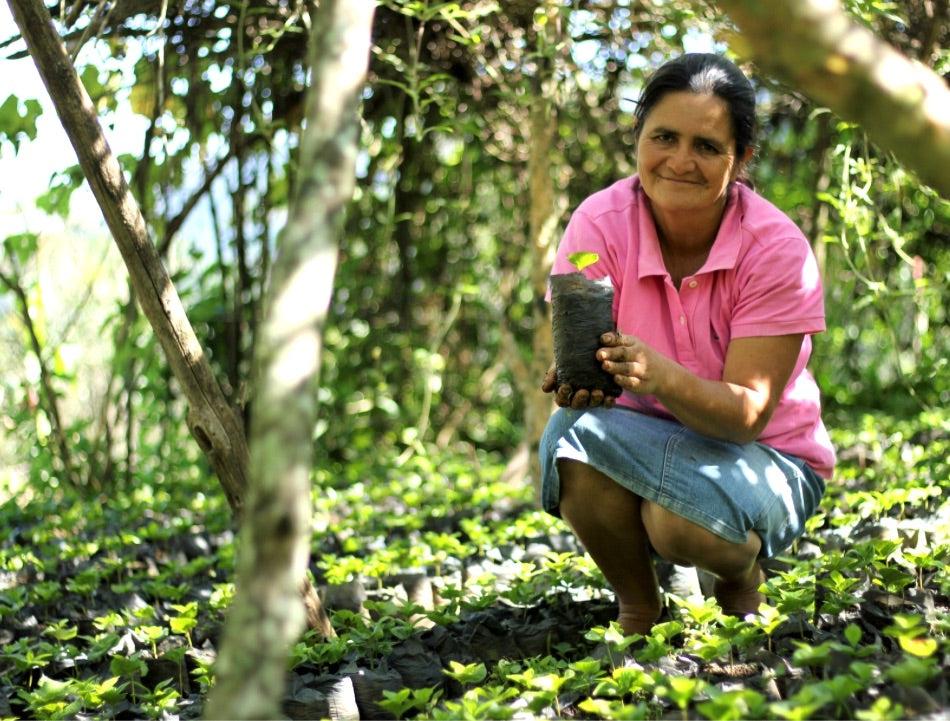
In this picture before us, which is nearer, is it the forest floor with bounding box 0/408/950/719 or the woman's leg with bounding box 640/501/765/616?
the forest floor with bounding box 0/408/950/719

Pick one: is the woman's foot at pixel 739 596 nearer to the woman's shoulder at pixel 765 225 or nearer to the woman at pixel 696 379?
the woman at pixel 696 379

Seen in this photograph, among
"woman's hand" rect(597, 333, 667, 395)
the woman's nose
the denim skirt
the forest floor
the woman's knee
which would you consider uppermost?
the woman's nose

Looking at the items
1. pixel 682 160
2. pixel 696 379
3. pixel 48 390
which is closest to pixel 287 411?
pixel 696 379

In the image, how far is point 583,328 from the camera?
174 centimetres

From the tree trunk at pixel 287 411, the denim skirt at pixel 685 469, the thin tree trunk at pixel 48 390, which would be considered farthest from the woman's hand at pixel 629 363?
the thin tree trunk at pixel 48 390

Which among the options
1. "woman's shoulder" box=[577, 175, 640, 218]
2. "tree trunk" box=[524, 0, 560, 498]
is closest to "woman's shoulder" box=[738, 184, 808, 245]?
"woman's shoulder" box=[577, 175, 640, 218]

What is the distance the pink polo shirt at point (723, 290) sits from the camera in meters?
1.93

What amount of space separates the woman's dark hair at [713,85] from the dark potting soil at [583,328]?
17.1 inches

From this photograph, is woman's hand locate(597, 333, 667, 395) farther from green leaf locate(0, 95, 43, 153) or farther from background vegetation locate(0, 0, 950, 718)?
green leaf locate(0, 95, 43, 153)

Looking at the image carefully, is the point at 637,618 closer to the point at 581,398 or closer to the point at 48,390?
the point at 581,398

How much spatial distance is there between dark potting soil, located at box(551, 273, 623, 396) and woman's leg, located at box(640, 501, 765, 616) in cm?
26

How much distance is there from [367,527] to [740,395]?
148 centimetres

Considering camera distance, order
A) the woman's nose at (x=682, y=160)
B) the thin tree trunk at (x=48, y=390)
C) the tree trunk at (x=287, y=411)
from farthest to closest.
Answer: the thin tree trunk at (x=48, y=390)
the woman's nose at (x=682, y=160)
the tree trunk at (x=287, y=411)

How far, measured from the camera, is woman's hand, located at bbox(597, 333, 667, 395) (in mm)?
1699
